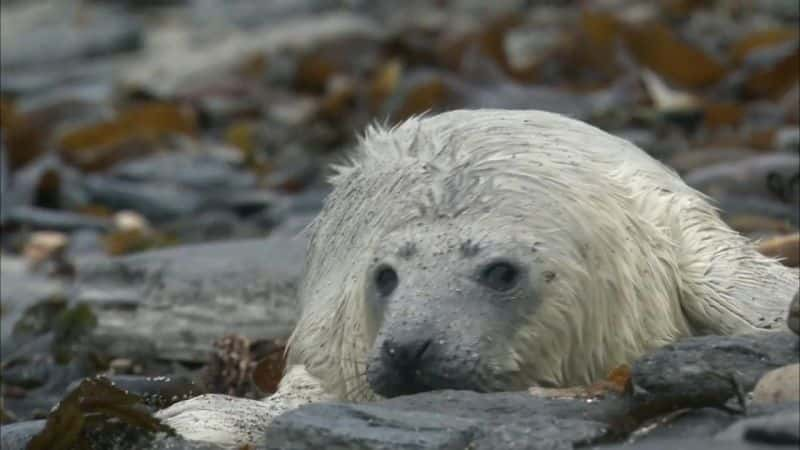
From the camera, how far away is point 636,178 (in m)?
6.14

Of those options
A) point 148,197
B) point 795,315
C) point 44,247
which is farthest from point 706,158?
point 795,315

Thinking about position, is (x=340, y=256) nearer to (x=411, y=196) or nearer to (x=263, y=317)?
(x=411, y=196)

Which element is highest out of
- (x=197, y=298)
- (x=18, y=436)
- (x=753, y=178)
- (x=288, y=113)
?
(x=288, y=113)

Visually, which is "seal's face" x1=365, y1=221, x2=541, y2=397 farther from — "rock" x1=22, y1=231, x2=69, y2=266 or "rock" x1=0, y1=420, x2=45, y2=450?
"rock" x1=22, y1=231, x2=69, y2=266

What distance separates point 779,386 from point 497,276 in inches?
40.6

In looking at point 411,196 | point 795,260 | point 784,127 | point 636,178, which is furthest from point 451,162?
point 784,127

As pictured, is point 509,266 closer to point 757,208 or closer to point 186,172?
point 757,208

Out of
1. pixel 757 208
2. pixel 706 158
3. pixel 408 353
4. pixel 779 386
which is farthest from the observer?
pixel 706 158

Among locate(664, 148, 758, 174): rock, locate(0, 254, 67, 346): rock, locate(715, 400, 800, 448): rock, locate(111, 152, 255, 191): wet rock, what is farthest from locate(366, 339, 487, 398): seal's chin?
locate(111, 152, 255, 191): wet rock

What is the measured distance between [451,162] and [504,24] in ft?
33.2

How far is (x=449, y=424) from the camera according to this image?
464cm

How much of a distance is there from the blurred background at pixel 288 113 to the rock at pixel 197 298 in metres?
0.03

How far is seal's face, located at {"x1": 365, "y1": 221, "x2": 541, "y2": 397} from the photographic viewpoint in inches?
204

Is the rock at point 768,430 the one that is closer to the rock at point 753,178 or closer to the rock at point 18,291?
the rock at point 18,291
